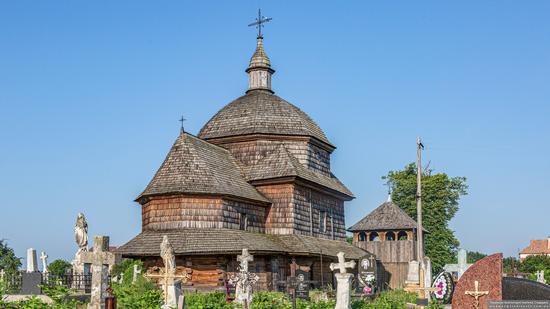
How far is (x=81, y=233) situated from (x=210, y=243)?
619 centimetres

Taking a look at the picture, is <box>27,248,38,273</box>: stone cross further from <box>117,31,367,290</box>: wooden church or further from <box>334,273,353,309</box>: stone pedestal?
<box>334,273,353,309</box>: stone pedestal

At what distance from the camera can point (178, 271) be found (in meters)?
29.2

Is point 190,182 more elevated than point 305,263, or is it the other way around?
point 190,182

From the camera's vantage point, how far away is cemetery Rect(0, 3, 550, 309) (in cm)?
2116

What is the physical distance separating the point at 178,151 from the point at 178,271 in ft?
20.2

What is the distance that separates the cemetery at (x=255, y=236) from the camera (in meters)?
21.2

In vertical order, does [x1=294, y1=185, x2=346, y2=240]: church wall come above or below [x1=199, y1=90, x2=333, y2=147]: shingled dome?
below

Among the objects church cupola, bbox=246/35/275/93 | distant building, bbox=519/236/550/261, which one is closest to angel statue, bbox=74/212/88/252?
church cupola, bbox=246/35/275/93

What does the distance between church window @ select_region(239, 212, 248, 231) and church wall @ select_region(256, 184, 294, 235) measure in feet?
6.28

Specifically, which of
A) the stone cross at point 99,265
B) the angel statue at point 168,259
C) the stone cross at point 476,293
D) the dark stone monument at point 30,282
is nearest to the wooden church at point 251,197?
the dark stone monument at point 30,282

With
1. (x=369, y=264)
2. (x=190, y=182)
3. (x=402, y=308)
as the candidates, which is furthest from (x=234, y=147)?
(x=402, y=308)

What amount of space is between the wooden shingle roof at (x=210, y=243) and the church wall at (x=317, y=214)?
222cm

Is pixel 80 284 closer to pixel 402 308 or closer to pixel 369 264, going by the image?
pixel 402 308

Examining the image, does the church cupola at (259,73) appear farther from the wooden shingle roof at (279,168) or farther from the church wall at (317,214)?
the church wall at (317,214)
